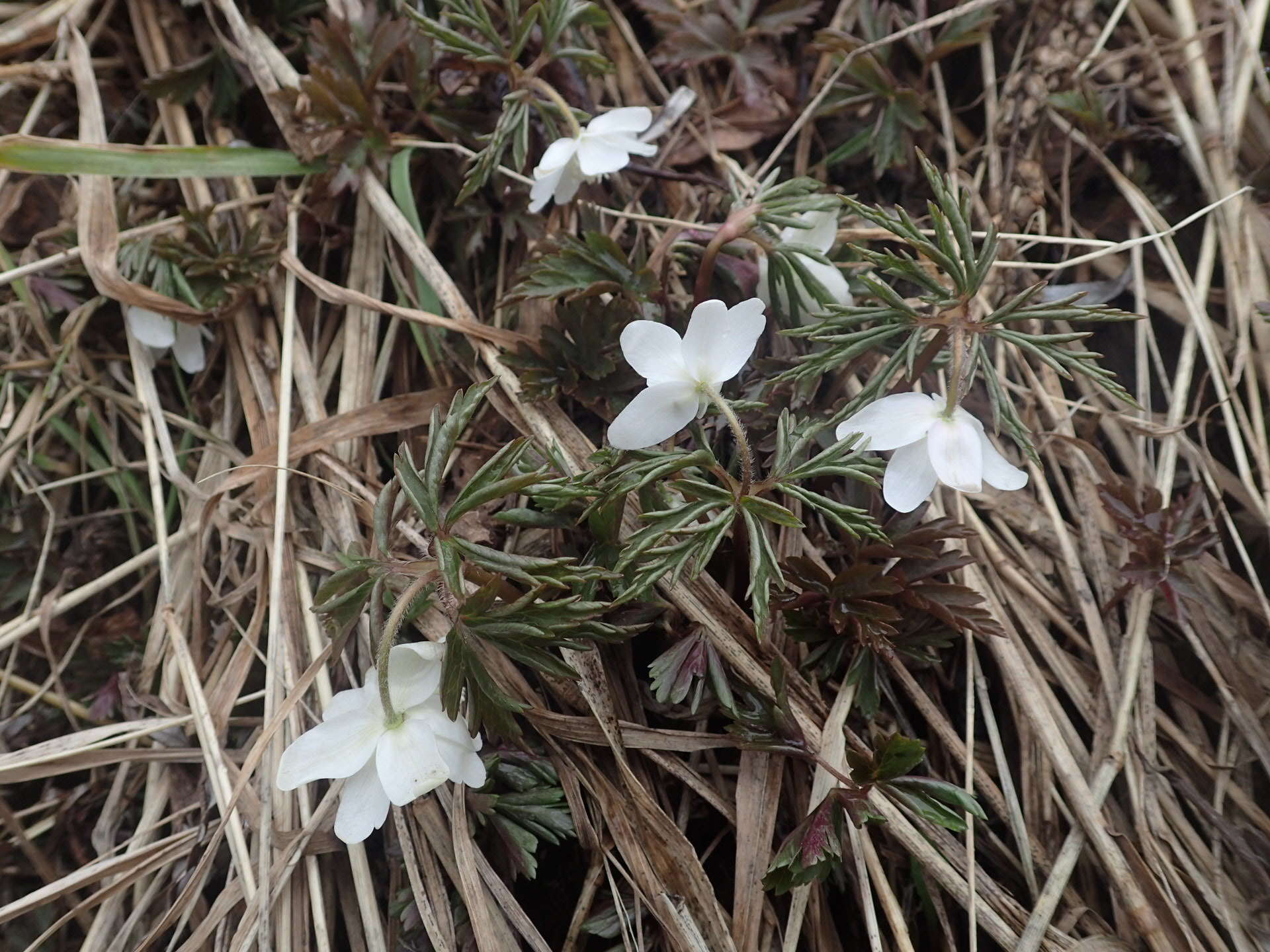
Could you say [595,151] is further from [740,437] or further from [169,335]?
[169,335]

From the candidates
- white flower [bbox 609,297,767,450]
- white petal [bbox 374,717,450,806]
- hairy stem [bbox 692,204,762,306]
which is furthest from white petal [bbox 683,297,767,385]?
white petal [bbox 374,717,450,806]

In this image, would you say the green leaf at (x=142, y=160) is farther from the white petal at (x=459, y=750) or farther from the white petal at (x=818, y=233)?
the white petal at (x=459, y=750)

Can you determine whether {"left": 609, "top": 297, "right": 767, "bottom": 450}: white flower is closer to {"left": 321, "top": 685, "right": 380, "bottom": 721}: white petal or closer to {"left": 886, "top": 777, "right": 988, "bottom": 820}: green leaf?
{"left": 321, "top": 685, "right": 380, "bottom": 721}: white petal

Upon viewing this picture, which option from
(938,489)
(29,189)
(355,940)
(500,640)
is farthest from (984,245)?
(29,189)

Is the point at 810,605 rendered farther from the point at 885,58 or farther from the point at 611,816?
the point at 885,58

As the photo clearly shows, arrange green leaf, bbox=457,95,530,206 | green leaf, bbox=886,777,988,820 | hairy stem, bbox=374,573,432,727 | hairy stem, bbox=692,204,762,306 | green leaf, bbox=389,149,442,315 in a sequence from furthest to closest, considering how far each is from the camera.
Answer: green leaf, bbox=389,149,442,315 < green leaf, bbox=457,95,530,206 < hairy stem, bbox=692,204,762,306 < green leaf, bbox=886,777,988,820 < hairy stem, bbox=374,573,432,727

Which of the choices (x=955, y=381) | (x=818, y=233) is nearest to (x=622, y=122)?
(x=818, y=233)
